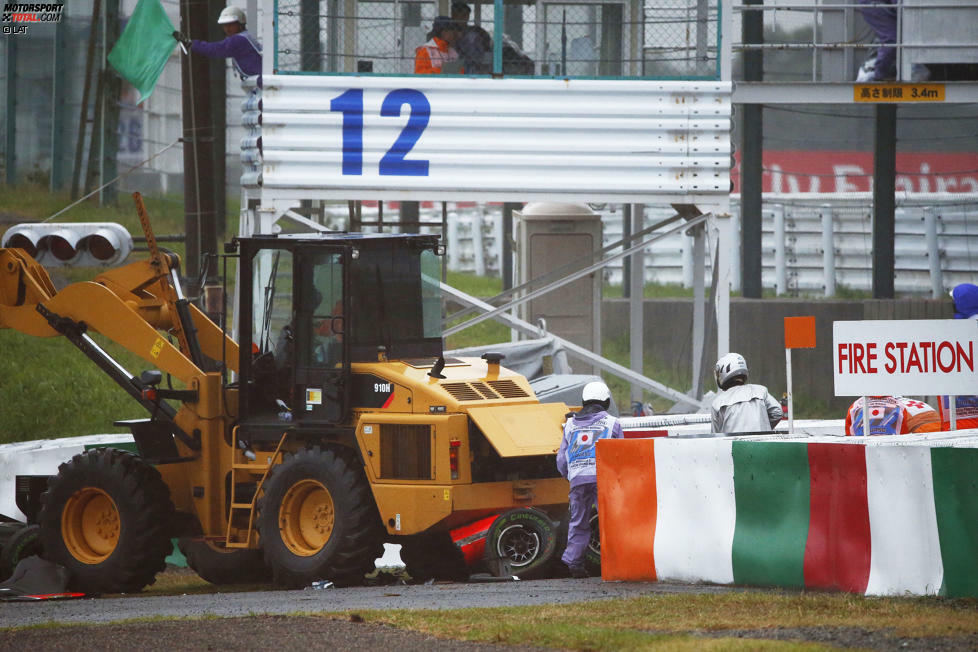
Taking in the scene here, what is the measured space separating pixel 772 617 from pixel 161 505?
18.1ft

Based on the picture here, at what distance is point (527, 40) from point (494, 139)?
1.24 metres

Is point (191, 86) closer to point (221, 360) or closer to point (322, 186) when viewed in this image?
point (322, 186)

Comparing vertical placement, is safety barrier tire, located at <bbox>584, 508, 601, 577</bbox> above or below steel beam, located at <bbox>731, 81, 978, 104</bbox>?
below

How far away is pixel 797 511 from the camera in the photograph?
1039 centimetres

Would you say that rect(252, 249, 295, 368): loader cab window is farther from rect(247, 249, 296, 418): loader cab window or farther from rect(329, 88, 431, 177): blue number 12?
rect(329, 88, 431, 177): blue number 12

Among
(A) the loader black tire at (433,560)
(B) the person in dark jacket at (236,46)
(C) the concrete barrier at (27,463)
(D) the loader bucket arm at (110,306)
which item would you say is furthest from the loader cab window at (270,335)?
(B) the person in dark jacket at (236,46)

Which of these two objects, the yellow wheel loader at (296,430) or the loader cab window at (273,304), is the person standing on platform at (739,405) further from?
the loader cab window at (273,304)

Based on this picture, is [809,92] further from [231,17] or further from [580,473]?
[580,473]

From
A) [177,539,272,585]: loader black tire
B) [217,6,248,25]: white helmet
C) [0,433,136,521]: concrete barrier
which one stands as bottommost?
[177,539,272,585]: loader black tire

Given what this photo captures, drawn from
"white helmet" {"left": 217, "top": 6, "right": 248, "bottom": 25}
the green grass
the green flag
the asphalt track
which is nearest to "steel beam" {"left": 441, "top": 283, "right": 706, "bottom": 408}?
"white helmet" {"left": 217, "top": 6, "right": 248, "bottom": 25}

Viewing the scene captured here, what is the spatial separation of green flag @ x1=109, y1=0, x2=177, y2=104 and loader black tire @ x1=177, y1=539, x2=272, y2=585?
19.4 ft

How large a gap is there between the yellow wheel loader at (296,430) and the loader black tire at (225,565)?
0.02m

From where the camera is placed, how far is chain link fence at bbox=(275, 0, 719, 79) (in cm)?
1552

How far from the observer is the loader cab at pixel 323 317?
12.3 metres
